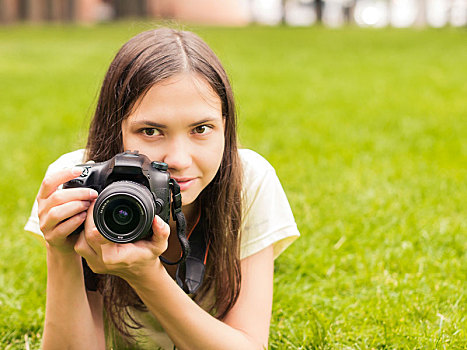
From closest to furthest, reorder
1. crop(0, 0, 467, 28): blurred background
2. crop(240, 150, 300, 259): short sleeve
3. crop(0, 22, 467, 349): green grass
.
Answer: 1. crop(240, 150, 300, 259): short sleeve
2. crop(0, 22, 467, 349): green grass
3. crop(0, 0, 467, 28): blurred background

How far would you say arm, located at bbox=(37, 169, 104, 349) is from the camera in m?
1.54

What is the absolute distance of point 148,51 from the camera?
1.80 meters

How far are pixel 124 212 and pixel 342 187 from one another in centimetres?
268

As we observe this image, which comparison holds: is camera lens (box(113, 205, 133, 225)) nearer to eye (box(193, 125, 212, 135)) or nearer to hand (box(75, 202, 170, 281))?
hand (box(75, 202, 170, 281))

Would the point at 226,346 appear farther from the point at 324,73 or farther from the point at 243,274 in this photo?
the point at 324,73

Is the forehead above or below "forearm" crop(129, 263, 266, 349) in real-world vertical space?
above

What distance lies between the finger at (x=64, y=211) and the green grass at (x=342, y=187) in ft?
3.05

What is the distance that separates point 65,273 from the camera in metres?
1.77

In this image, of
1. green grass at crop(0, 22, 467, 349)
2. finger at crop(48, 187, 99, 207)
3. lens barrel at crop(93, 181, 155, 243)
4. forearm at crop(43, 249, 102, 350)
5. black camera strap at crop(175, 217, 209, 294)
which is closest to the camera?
lens barrel at crop(93, 181, 155, 243)

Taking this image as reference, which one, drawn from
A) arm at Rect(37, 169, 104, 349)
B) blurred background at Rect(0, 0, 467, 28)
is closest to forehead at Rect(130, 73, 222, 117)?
arm at Rect(37, 169, 104, 349)

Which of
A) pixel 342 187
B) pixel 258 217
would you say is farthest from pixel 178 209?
pixel 342 187

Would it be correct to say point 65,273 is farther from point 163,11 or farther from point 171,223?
point 163,11

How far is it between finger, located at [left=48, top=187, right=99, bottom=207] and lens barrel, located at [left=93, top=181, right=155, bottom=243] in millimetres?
92

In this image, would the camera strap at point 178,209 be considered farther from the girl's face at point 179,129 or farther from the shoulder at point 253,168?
the shoulder at point 253,168
